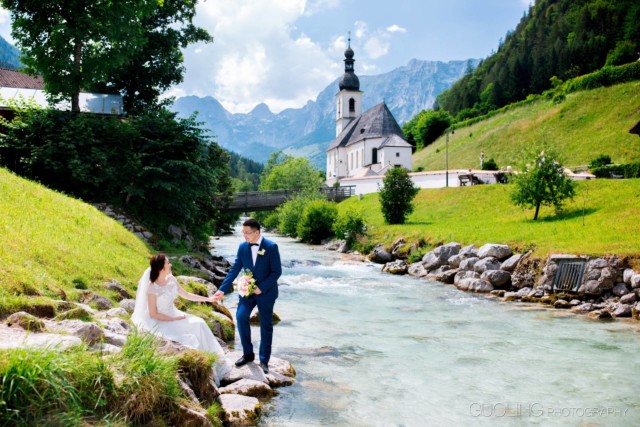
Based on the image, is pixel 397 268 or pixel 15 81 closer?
pixel 397 268

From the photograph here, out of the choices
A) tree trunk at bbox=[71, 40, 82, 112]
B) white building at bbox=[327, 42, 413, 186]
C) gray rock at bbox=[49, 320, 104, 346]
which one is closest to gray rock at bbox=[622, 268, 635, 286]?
gray rock at bbox=[49, 320, 104, 346]

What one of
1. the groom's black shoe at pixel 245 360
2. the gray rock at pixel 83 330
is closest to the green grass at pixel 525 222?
the groom's black shoe at pixel 245 360

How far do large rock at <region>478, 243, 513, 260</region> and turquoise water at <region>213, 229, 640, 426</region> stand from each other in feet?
13.9

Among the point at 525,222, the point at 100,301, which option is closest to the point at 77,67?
the point at 100,301

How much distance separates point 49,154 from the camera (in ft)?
68.9

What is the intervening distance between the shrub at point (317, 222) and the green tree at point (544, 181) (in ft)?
67.2

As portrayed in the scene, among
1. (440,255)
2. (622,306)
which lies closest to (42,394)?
(622,306)

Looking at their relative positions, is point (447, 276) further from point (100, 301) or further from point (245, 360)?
point (100, 301)

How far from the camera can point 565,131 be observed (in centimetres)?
6353

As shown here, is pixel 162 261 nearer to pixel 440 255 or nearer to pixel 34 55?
pixel 440 255

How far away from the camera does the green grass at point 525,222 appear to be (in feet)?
69.4

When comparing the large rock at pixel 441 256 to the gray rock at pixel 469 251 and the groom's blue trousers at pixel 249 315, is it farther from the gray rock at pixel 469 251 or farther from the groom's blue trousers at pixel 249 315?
the groom's blue trousers at pixel 249 315

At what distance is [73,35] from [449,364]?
73.0ft

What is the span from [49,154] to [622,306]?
2182 centimetres
